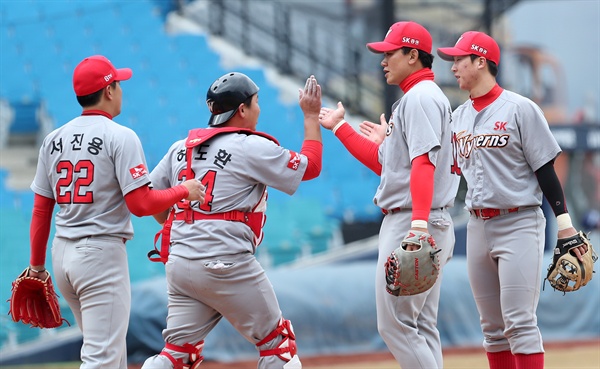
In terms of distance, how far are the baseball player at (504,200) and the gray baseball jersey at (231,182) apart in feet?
2.90

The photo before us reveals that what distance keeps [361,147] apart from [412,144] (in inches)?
20.1

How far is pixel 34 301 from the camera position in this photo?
14.9 feet

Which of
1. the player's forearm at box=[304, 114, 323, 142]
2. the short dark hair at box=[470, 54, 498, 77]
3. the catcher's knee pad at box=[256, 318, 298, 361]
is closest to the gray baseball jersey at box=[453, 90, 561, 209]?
the short dark hair at box=[470, 54, 498, 77]

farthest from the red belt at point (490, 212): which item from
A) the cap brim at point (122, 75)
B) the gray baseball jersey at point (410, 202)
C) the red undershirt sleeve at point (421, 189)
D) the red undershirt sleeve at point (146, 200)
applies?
the cap brim at point (122, 75)

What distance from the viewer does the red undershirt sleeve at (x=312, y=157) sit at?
4.26 meters

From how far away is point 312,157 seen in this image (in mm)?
4273

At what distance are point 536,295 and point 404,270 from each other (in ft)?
3.33

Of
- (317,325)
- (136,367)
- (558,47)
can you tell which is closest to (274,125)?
(317,325)

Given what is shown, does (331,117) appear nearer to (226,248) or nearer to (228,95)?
(228,95)

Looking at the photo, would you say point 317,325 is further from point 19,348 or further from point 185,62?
point 185,62

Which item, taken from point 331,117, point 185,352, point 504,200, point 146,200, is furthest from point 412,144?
point 185,352

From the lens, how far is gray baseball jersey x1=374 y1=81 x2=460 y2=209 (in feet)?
13.4

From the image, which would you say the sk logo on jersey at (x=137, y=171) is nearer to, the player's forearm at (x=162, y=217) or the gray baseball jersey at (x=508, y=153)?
the player's forearm at (x=162, y=217)

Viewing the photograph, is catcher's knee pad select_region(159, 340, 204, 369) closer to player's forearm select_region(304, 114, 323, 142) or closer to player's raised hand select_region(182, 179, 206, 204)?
player's raised hand select_region(182, 179, 206, 204)
